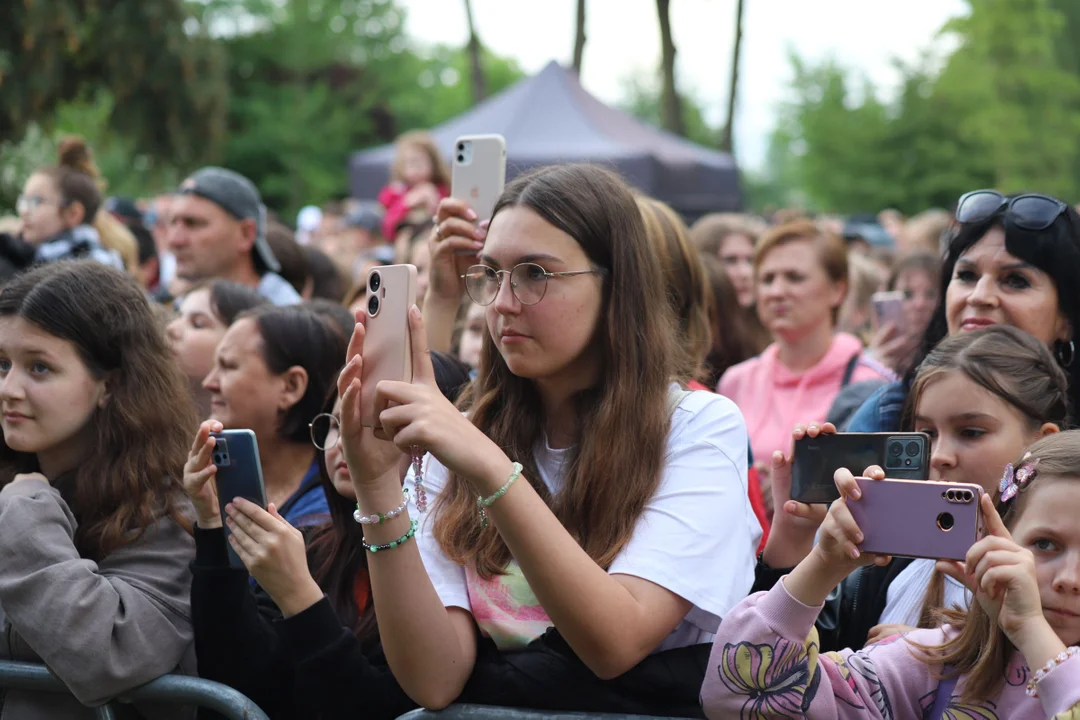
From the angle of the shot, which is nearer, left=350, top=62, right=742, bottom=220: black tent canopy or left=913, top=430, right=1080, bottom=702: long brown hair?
left=913, top=430, right=1080, bottom=702: long brown hair

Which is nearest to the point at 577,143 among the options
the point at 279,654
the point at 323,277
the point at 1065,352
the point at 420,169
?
the point at 420,169

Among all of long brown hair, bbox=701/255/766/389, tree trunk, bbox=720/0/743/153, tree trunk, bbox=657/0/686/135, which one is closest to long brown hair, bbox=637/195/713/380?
long brown hair, bbox=701/255/766/389

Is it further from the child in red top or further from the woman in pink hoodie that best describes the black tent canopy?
the woman in pink hoodie

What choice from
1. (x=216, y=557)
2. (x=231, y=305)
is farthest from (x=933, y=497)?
(x=231, y=305)

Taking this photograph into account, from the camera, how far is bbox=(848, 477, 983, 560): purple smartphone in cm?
224

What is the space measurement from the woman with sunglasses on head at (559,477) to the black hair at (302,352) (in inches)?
45.5

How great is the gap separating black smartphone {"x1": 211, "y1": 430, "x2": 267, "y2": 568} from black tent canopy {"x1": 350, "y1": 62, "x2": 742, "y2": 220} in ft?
34.9

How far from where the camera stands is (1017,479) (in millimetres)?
2484

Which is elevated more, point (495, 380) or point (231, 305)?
point (495, 380)

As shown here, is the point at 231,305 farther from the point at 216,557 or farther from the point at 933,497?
the point at 933,497

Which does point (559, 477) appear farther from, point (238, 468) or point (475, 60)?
point (475, 60)

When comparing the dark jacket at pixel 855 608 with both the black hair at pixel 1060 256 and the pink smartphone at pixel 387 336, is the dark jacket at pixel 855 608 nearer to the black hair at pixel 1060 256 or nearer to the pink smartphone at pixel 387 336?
the black hair at pixel 1060 256

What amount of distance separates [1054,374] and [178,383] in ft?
7.99

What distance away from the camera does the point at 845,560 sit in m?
2.29
